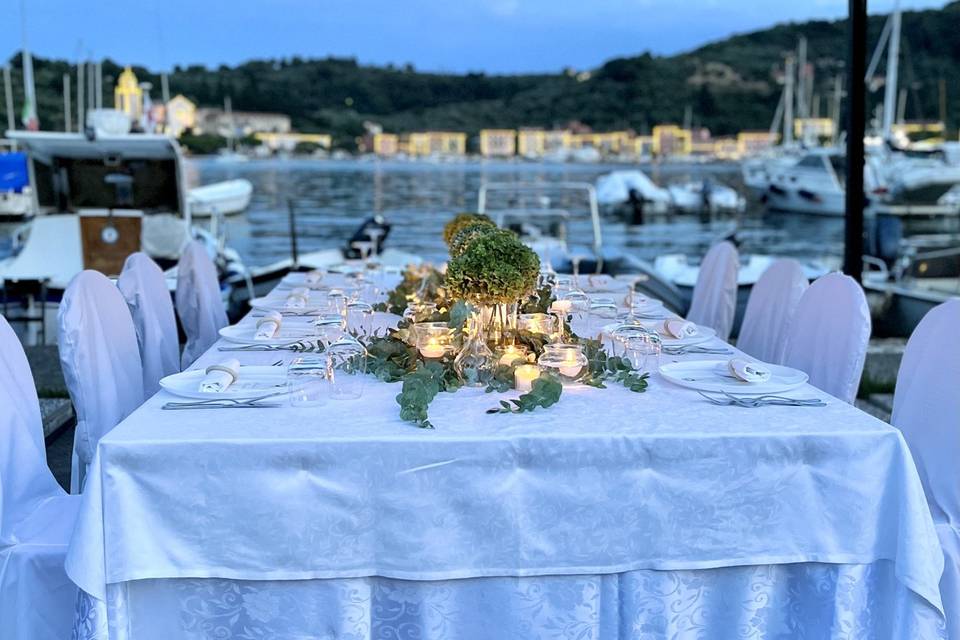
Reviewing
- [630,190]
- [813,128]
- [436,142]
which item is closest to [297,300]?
[630,190]

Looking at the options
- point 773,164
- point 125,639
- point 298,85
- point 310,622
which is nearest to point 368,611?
point 310,622

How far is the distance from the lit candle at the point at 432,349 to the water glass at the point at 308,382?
214 mm

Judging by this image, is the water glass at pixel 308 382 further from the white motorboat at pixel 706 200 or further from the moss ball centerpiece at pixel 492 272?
the white motorboat at pixel 706 200

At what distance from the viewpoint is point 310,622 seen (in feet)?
5.36

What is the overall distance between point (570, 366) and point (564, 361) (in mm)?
16

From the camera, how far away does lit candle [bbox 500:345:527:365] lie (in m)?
2.02

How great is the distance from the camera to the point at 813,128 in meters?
34.6

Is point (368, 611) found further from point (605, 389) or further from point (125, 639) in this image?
point (605, 389)

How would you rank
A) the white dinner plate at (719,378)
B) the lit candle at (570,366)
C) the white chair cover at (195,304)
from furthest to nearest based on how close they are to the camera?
1. the white chair cover at (195,304)
2. the lit candle at (570,366)
3. the white dinner plate at (719,378)

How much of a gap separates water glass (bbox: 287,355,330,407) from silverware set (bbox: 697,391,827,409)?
74 cm

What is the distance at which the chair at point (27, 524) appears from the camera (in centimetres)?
172

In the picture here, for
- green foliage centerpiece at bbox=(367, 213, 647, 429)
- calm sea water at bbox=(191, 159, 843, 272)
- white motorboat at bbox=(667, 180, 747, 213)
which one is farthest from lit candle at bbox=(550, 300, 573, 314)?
white motorboat at bbox=(667, 180, 747, 213)

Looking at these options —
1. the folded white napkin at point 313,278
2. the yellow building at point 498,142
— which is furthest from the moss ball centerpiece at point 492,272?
the yellow building at point 498,142

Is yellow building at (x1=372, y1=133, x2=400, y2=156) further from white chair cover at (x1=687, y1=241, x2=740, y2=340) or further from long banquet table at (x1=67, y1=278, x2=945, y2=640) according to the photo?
long banquet table at (x1=67, y1=278, x2=945, y2=640)
